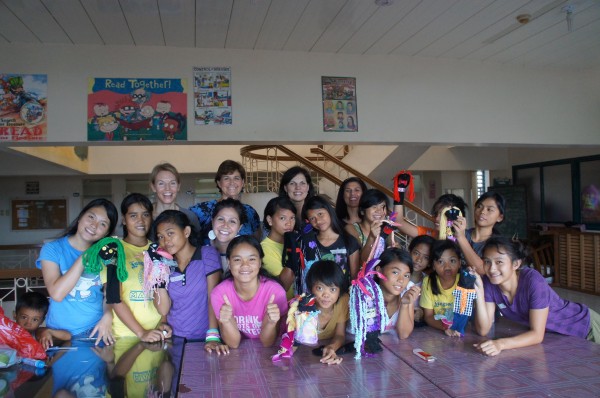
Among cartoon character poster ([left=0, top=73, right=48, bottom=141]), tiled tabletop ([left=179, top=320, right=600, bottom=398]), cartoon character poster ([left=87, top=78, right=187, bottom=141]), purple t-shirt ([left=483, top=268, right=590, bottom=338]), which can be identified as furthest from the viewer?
cartoon character poster ([left=87, top=78, right=187, bottom=141])

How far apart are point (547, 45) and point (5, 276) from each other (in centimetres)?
504

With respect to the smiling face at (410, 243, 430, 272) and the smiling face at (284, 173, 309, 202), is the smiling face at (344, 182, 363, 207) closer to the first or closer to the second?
the smiling face at (284, 173, 309, 202)

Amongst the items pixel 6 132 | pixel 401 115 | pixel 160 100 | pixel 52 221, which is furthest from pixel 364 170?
pixel 52 221

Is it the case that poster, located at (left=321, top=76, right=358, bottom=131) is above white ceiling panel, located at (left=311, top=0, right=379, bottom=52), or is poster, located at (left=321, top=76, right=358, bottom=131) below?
below

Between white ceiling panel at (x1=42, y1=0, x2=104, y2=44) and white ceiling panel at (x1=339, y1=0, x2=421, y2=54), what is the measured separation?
202 centimetres

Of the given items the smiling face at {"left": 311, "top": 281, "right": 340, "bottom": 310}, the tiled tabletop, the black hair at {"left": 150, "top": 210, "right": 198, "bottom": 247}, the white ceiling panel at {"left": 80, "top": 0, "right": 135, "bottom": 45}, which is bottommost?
the tiled tabletop

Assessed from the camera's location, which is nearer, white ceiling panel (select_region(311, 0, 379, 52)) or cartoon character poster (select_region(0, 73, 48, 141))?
white ceiling panel (select_region(311, 0, 379, 52))

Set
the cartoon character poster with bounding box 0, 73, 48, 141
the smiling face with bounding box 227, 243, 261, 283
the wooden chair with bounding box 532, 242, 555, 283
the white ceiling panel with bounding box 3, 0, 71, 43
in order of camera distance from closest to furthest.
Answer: the smiling face with bounding box 227, 243, 261, 283
the white ceiling panel with bounding box 3, 0, 71, 43
the cartoon character poster with bounding box 0, 73, 48, 141
the wooden chair with bounding box 532, 242, 555, 283

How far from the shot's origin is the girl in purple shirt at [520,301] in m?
1.85

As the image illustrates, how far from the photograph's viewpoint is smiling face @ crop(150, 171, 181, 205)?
2432 millimetres

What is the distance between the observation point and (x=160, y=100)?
3.55 m

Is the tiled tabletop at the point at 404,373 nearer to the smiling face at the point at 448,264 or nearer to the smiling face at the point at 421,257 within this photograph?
the smiling face at the point at 448,264

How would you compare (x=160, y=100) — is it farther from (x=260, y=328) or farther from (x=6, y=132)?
(x=260, y=328)

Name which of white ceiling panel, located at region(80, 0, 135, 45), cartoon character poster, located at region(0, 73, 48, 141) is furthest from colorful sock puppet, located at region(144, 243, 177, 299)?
cartoon character poster, located at region(0, 73, 48, 141)
